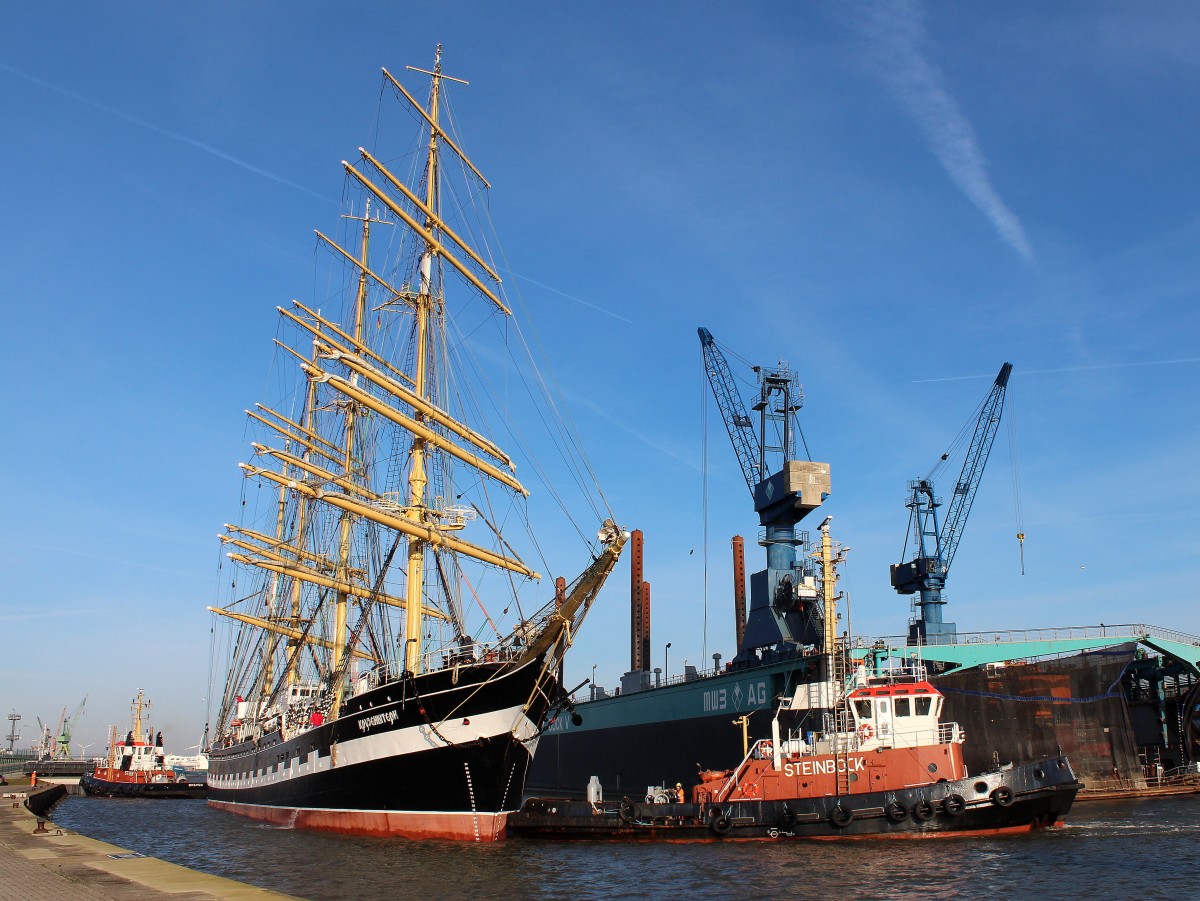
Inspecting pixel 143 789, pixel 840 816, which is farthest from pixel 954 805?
pixel 143 789

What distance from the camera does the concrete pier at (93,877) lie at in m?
17.0

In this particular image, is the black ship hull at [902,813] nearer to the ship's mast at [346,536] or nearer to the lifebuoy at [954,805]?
the lifebuoy at [954,805]

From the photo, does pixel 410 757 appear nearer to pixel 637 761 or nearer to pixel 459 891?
pixel 459 891

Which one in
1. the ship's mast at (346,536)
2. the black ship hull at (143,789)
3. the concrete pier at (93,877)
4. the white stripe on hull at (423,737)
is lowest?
the black ship hull at (143,789)

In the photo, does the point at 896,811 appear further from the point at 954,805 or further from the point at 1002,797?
the point at 1002,797

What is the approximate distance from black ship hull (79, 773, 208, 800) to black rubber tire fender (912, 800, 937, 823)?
6760cm

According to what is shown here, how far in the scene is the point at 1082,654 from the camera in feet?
179

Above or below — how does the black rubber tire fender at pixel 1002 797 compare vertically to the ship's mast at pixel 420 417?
below

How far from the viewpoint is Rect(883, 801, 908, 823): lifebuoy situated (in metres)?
30.4

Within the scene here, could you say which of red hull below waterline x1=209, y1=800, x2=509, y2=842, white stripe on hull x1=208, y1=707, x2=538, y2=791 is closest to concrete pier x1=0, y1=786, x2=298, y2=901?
white stripe on hull x1=208, y1=707, x2=538, y2=791

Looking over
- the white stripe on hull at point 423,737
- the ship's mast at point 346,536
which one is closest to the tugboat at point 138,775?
the ship's mast at point 346,536

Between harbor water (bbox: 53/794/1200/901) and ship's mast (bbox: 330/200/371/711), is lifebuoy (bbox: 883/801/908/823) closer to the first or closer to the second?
harbor water (bbox: 53/794/1200/901)

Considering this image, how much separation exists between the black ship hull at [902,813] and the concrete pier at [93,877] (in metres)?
17.6

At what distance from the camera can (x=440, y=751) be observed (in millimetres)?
32906
